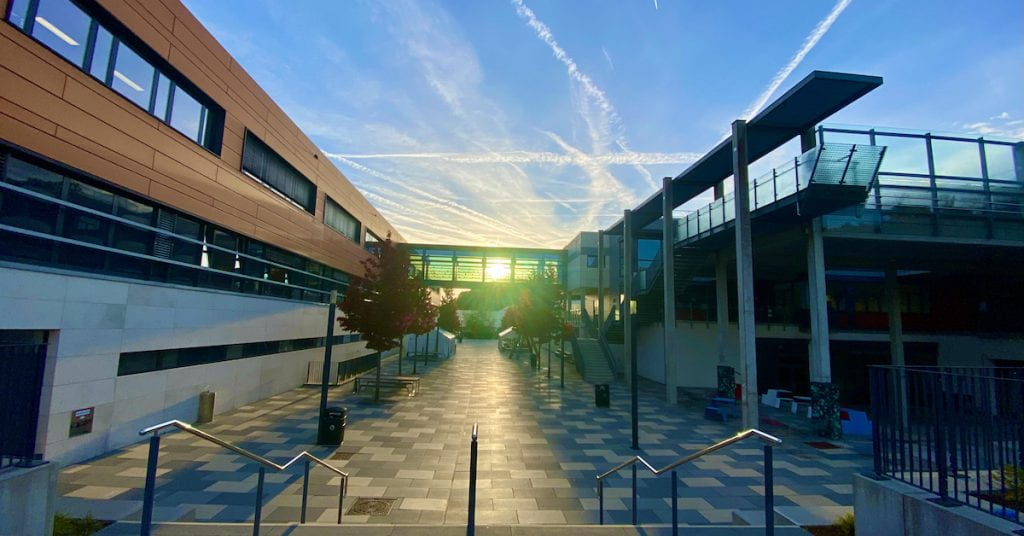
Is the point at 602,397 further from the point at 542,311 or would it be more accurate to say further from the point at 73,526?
the point at 73,526

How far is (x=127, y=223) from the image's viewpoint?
33.9ft

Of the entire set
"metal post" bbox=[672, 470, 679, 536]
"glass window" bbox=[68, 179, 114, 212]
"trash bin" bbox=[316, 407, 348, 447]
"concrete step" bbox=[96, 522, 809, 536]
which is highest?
"glass window" bbox=[68, 179, 114, 212]

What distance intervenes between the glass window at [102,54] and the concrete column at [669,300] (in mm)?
18417

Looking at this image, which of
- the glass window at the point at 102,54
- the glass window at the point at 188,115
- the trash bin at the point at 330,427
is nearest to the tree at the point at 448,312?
the glass window at the point at 188,115

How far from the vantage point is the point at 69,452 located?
8781mm

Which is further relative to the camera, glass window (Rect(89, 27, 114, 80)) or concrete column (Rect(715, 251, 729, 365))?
concrete column (Rect(715, 251, 729, 365))

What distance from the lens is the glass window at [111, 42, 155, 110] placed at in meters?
10.2

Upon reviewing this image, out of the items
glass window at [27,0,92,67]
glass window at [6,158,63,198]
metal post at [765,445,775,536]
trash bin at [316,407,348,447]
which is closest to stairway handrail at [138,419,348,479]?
trash bin at [316,407,348,447]

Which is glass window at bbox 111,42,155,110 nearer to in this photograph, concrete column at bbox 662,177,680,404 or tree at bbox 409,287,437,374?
tree at bbox 409,287,437,374

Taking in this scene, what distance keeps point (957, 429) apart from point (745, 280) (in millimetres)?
9957

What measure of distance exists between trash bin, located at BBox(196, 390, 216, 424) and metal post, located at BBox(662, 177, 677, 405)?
53.4 ft

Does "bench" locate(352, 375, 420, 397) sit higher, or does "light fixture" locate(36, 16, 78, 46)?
"light fixture" locate(36, 16, 78, 46)

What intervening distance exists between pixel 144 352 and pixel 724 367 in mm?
20567

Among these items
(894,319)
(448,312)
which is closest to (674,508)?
(894,319)
